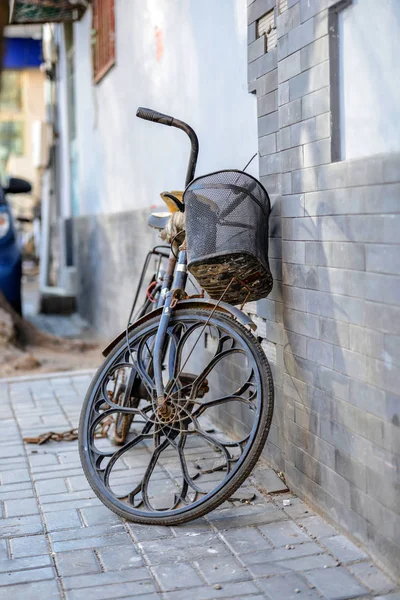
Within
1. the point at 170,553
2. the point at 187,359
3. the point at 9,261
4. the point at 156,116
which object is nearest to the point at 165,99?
the point at 156,116

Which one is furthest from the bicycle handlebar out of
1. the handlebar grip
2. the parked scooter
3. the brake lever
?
the parked scooter

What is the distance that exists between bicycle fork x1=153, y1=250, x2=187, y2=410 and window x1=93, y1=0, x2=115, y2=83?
4.92 m

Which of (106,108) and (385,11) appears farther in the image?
(106,108)

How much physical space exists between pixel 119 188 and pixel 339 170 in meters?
5.63

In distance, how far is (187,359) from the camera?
378 cm

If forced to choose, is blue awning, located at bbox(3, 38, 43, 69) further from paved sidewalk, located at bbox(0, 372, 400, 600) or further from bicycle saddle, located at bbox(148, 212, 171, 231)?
paved sidewalk, located at bbox(0, 372, 400, 600)

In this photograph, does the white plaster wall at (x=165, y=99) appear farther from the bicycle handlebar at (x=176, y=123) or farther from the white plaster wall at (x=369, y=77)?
the white plaster wall at (x=369, y=77)

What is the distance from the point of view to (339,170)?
126 inches

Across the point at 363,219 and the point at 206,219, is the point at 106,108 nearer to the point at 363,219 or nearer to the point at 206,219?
the point at 206,219

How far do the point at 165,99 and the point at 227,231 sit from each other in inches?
123

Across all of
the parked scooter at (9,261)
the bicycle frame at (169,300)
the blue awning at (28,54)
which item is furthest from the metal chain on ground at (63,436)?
the blue awning at (28,54)

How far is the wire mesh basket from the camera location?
357 centimetres

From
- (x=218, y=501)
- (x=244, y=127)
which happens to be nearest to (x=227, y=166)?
(x=244, y=127)

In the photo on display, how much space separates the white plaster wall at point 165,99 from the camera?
190 inches
